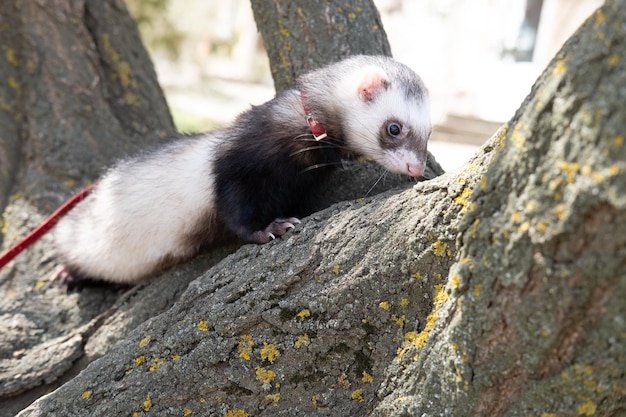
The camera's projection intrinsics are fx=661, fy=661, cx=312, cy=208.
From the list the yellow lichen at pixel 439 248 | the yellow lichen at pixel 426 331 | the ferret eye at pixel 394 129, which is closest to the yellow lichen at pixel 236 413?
the yellow lichen at pixel 426 331

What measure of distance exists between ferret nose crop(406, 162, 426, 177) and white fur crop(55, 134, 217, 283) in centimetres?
92

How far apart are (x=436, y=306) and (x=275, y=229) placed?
2.87 ft

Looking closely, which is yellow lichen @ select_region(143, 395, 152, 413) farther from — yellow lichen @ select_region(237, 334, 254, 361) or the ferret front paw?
the ferret front paw

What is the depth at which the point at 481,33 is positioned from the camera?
405 inches

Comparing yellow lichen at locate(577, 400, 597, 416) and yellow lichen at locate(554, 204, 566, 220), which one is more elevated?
yellow lichen at locate(554, 204, 566, 220)

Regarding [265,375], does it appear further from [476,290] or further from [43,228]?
[43,228]

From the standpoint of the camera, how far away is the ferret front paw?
2.63 meters

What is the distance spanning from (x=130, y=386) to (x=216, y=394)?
31cm

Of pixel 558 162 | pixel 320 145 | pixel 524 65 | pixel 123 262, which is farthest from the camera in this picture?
pixel 524 65

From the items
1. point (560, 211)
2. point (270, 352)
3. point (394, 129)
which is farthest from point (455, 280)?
point (394, 129)

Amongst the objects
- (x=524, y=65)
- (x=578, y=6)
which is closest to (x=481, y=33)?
(x=524, y=65)

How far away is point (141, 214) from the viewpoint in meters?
3.30

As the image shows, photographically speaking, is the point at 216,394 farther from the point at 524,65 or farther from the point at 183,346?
the point at 524,65

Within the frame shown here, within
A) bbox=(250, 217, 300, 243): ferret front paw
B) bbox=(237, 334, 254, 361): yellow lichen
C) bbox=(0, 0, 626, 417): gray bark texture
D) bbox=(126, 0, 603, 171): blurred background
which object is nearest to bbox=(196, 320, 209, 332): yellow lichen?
bbox=(0, 0, 626, 417): gray bark texture
